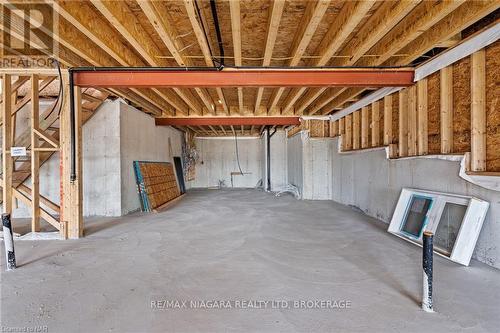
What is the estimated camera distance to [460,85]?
3.11 m

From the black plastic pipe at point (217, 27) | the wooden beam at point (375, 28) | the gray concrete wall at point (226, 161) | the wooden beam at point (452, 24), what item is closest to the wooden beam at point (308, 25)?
the wooden beam at point (375, 28)

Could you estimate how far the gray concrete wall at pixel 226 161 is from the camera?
481 inches

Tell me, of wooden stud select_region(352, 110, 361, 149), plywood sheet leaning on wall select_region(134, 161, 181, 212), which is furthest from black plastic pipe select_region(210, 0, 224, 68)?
plywood sheet leaning on wall select_region(134, 161, 181, 212)

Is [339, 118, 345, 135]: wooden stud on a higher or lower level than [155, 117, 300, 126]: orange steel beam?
lower

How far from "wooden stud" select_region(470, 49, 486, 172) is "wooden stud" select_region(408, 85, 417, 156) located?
100cm

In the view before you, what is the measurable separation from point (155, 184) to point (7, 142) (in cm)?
333

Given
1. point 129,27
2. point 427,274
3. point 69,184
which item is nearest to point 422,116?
point 427,274

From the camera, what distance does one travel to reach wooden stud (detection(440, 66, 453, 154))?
10.6 ft

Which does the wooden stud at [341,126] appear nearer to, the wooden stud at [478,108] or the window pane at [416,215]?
the window pane at [416,215]

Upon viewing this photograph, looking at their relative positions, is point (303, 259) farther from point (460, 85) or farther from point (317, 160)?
point (317, 160)

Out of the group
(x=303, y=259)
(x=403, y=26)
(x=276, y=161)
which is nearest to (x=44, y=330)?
(x=303, y=259)

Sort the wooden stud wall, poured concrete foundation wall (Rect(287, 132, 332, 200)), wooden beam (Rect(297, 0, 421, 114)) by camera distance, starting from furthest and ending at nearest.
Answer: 1. poured concrete foundation wall (Rect(287, 132, 332, 200))
2. the wooden stud wall
3. wooden beam (Rect(297, 0, 421, 114))

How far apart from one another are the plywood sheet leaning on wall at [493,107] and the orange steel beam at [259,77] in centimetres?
108

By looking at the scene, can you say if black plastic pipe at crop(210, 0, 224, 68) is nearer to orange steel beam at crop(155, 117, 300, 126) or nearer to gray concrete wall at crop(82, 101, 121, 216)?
gray concrete wall at crop(82, 101, 121, 216)
